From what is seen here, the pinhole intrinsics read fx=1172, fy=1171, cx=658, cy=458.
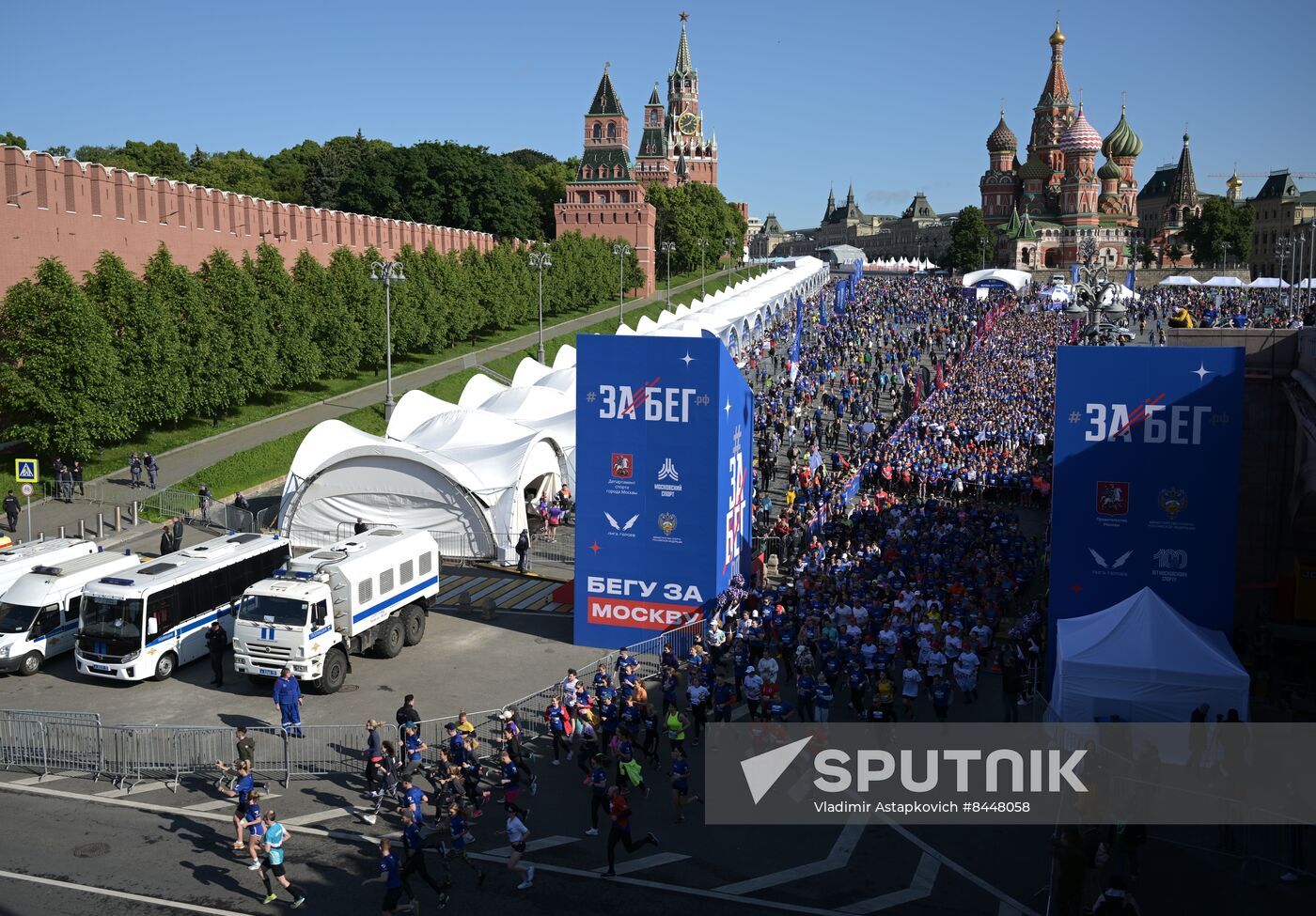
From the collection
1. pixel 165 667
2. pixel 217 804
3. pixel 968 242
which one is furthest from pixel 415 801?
pixel 968 242

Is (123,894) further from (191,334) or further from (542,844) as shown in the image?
(191,334)

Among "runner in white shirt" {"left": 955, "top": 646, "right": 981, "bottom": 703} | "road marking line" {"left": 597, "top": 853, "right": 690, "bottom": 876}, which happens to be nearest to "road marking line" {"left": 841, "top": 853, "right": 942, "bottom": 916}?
"road marking line" {"left": 597, "top": 853, "right": 690, "bottom": 876}

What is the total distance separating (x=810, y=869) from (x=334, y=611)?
931 cm

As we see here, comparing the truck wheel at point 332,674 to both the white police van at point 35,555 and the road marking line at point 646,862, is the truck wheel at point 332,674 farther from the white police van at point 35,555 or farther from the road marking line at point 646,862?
the road marking line at point 646,862

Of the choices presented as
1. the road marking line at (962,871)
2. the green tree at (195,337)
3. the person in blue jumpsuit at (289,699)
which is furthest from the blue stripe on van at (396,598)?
the green tree at (195,337)

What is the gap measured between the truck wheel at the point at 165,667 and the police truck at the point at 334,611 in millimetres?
1589

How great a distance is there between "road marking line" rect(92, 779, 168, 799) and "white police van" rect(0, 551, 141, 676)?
5.19 m

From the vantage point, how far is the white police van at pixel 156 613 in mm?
18281

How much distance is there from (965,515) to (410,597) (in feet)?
40.7

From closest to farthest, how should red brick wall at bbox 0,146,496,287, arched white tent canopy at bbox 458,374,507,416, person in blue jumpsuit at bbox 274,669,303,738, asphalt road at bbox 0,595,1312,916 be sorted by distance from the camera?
asphalt road at bbox 0,595,1312,916 < person in blue jumpsuit at bbox 274,669,303,738 < red brick wall at bbox 0,146,496,287 < arched white tent canopy at bbox 458,374,507,416

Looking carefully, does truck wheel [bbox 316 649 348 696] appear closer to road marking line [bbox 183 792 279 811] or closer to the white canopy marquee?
road marking line [bbox 183 792 279 811]

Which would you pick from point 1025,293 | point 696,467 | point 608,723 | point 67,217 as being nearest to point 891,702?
point 608,723

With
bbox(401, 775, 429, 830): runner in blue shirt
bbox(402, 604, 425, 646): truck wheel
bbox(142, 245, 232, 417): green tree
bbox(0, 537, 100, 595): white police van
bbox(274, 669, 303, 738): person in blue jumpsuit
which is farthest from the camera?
bbox(142, 245, 232, 417): green tree

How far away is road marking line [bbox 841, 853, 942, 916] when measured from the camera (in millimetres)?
11859
